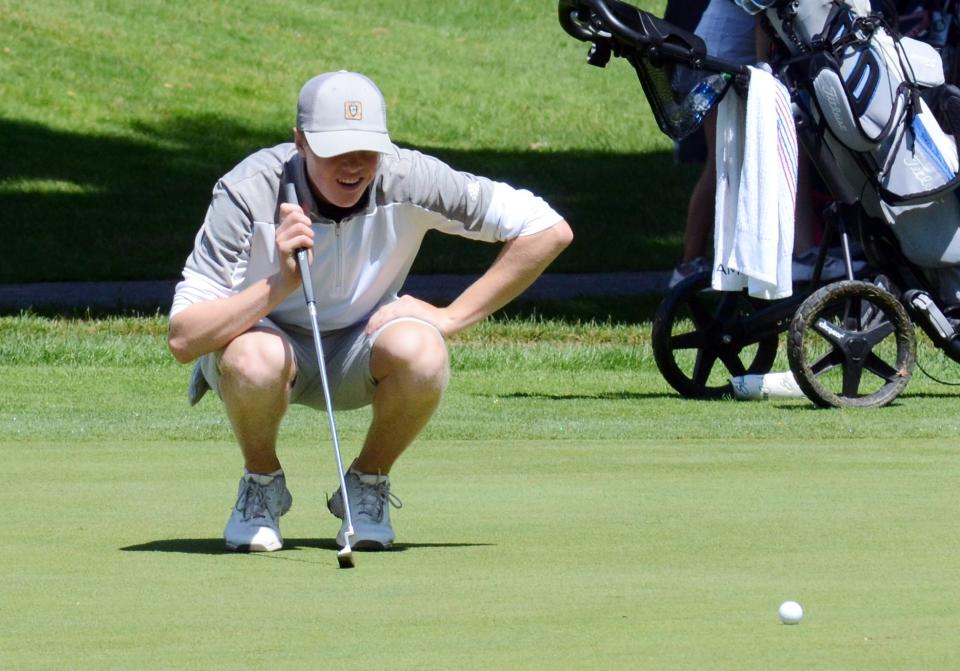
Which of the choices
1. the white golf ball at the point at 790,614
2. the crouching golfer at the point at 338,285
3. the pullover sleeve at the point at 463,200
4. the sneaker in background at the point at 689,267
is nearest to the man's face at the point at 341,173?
the crouching golfer at the point at 338,285

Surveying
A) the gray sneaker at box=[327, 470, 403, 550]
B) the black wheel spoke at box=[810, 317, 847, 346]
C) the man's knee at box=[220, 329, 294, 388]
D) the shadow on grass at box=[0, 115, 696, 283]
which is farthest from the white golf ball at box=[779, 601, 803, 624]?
the shadow on grass at box=[0, 115, 696, 283]

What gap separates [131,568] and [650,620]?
50.4 inches

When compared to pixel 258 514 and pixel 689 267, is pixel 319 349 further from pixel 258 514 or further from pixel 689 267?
pixel 689 267

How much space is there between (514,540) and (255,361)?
0.76m

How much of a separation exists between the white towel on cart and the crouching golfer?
9.53 ft

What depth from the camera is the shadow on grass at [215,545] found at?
494 centimetres

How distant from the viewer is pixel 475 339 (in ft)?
37.0

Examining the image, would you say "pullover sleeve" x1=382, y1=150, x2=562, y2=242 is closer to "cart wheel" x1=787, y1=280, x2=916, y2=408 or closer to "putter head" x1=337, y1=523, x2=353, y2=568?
"putter head" x1=337, y1=523, x2=353, y2=568

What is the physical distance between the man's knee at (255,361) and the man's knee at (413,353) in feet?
0.81

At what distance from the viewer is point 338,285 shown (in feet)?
16.8

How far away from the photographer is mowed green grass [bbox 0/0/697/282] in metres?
15.4

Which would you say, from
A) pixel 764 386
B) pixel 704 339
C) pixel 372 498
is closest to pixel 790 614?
pixel 372 498

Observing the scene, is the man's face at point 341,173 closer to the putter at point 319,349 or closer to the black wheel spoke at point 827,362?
the putter at point 319,349

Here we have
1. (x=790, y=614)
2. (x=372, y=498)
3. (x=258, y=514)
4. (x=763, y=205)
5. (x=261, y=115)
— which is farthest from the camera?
(x=261, y=115)
